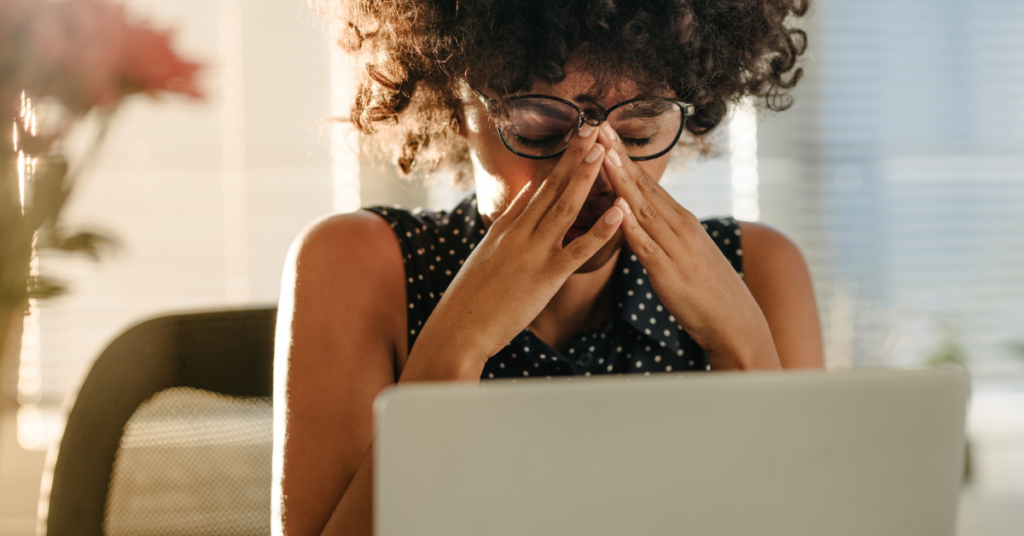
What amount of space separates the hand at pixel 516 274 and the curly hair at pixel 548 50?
4.2 inches

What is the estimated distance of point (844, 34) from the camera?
2.00 m

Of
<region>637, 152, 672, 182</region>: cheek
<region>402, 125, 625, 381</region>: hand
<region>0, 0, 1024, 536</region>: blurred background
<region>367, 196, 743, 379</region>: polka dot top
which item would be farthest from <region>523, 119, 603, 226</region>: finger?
<region>0, 0, 1024, 536</region>: blurred background

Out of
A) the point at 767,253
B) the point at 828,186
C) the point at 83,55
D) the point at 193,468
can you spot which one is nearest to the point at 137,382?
the point at 193,468

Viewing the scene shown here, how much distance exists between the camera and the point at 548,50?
2.51 feet

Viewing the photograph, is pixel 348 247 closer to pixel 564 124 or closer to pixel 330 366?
pixel 330 366

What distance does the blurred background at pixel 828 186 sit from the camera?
174cm

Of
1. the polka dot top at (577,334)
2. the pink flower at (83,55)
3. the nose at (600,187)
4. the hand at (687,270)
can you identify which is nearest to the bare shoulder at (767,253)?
the polka dot top at (577,334)

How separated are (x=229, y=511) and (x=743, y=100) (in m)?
0.88

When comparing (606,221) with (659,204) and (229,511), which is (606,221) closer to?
→ (659,204)

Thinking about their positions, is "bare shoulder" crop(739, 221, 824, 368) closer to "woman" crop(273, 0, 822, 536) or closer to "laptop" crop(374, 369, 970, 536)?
"woman" crop(273, 0, 822, 536)

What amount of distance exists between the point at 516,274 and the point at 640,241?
0.13 m

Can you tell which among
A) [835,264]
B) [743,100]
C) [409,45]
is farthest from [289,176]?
[835,264]

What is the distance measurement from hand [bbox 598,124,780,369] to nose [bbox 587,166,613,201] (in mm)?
26

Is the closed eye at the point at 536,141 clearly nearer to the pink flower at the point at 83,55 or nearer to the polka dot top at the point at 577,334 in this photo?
the polka dot top at the point at 577,334
